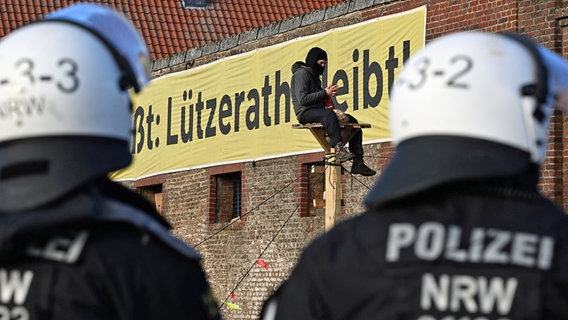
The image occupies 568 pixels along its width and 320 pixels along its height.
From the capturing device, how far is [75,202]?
9.53 feet

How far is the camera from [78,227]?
291 centimetres

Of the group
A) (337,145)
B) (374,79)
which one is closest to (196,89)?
(374,79)

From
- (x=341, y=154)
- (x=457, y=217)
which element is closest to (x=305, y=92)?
(x=341, y=154)

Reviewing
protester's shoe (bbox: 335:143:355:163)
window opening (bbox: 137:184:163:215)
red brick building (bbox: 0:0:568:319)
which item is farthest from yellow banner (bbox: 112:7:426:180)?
protester's shoe (bbox: 335:143:355:163)

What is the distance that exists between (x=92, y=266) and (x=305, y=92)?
12993mm

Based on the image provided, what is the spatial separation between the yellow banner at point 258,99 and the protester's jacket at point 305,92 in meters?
2.21

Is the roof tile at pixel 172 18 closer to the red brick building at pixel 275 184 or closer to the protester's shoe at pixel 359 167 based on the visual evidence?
the red brick building at pixel 275 184

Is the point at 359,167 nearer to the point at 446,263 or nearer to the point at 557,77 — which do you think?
the point at 557,77

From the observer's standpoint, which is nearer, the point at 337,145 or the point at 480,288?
the point at 480,288

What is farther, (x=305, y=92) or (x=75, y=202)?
(x=305, y=92)

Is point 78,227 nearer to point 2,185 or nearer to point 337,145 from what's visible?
point 2,185

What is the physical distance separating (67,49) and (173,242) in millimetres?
520

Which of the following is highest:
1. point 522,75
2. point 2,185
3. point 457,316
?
point 522,75

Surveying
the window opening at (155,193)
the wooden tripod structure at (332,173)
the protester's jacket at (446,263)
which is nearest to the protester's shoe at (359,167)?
the wooden tripod structure at (332,173)
